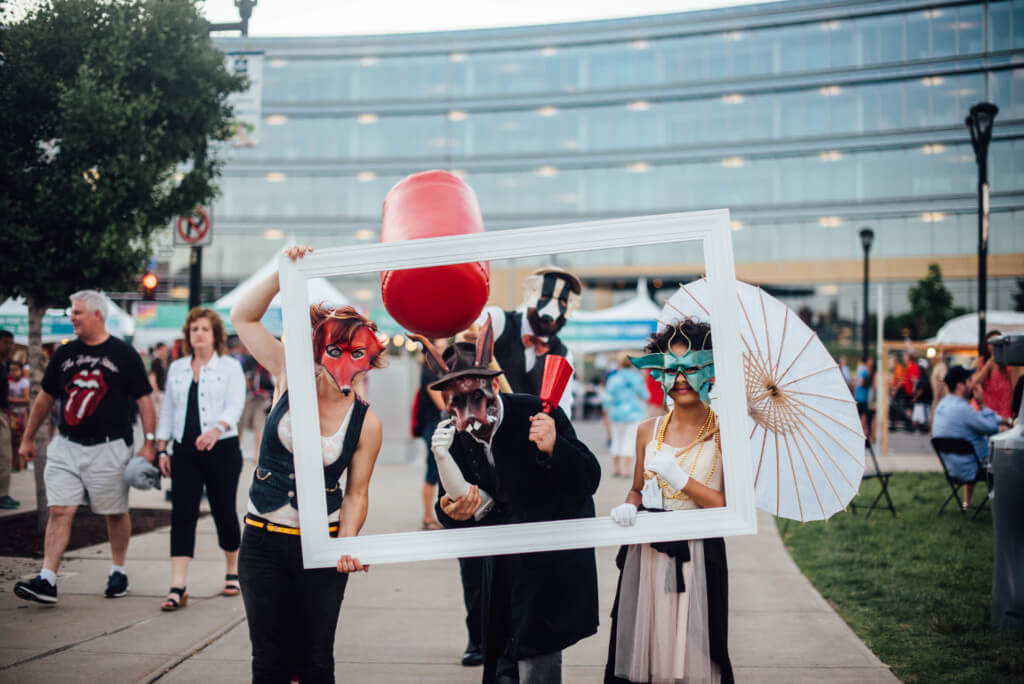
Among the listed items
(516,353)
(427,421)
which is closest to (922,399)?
(427,421)

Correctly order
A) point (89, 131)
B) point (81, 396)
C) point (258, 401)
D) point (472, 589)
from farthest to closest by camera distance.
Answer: point (258, 401) → point (89, 131) → point (81, 396) → point (472, 589)

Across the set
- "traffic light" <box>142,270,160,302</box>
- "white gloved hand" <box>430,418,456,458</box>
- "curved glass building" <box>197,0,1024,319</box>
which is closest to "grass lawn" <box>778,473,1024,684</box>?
"white gloved hand" <box>430,418,456,458</box>

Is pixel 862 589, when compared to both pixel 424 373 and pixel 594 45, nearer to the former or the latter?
pixel 424 373

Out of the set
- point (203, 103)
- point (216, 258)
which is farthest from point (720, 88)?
point (203, 103)

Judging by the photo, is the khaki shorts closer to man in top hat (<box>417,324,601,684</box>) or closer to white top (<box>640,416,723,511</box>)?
man in top hat (<box>417,324,601,684</box>)

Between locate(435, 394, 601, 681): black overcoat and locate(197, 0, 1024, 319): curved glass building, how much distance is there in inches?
1492

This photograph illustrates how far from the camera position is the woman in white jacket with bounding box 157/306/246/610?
5.86 meters

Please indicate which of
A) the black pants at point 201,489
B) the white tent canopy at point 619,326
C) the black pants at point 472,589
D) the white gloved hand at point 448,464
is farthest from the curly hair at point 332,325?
the white tent canopy at point 619,326

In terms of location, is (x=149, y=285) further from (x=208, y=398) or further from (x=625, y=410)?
(x=625, y=410)

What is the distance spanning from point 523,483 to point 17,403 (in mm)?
12283

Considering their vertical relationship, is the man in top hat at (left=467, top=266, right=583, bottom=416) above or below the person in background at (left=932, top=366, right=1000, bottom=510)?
above

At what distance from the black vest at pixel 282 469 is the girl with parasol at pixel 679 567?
3.62 feet

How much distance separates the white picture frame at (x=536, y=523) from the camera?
294 centimetres

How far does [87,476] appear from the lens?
227 inches
